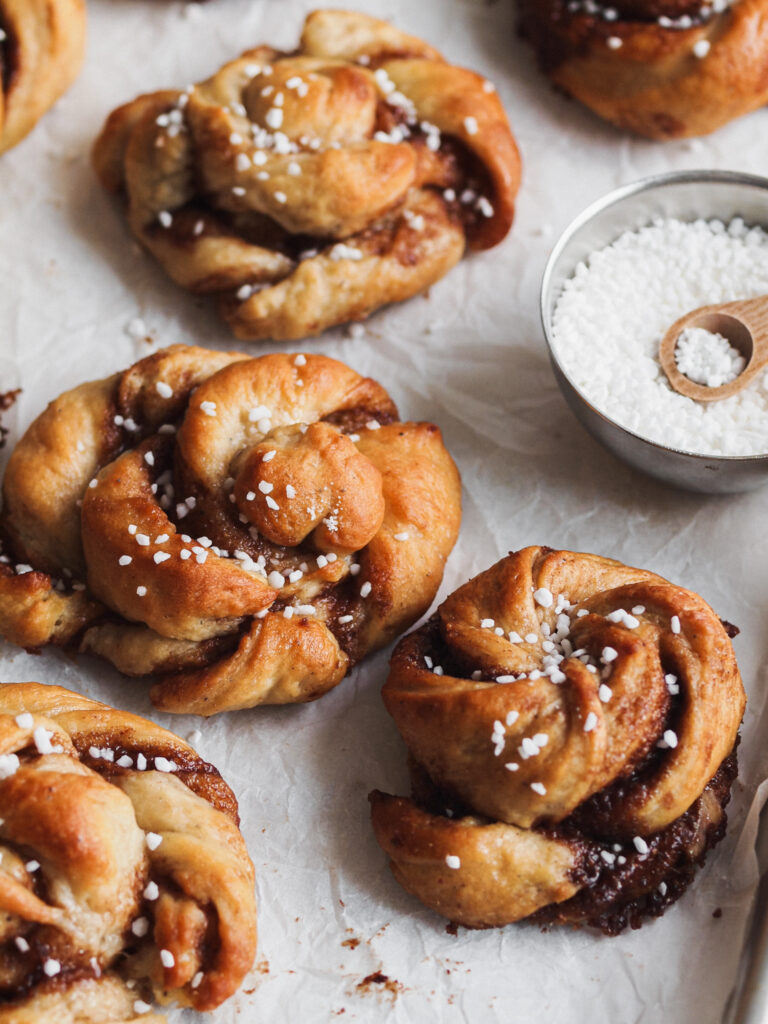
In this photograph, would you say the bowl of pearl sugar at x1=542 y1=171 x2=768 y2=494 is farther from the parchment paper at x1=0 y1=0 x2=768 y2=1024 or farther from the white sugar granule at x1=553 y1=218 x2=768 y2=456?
the parchment paper at x1=0 y1=0 x2=768 y2=1024

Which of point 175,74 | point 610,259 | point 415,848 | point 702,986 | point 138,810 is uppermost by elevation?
point 175,74

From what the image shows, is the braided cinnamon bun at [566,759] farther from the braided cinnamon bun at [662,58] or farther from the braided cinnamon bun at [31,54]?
the braided cinnamon bun at [31,54]

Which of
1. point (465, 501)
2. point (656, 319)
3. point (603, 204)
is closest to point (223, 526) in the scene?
point (465, 501)

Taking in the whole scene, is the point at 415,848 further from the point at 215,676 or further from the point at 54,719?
the point at 54,719

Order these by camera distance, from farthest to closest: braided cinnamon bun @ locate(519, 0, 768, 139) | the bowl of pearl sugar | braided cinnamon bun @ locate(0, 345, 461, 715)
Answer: braided cinnamon bun @ locate(519, 0, 768, 139) → the bowl of pearl sugar → braided cinnamon bun @ locate(0, 345, 461, 715)

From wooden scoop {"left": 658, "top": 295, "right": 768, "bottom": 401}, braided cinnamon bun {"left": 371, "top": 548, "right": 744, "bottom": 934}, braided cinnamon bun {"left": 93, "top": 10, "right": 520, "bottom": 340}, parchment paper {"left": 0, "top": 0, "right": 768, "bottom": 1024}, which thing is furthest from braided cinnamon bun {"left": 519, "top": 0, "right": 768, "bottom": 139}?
braided cinnamon bun {"left": 371, "top": 548, "right": 744, "bottom": 934}

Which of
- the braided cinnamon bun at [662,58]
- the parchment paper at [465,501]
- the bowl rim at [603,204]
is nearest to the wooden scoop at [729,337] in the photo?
the bowl rim at [603,204]

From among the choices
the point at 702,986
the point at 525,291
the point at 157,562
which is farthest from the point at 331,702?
the point at 525,291
